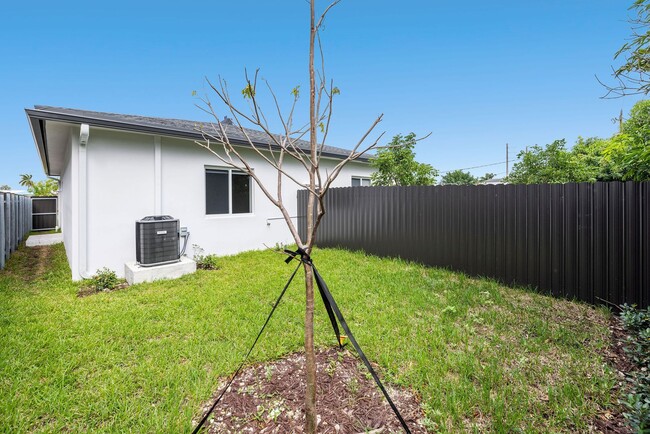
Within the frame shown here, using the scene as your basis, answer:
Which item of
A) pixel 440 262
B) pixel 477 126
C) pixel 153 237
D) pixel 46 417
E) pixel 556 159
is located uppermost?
pixel 477 126

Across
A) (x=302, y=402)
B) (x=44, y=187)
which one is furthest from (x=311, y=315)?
(x=44, y=187)

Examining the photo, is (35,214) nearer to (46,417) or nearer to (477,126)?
(46,417)

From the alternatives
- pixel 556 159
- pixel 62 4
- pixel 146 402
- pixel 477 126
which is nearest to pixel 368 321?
pixel 146 402

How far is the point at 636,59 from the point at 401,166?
Result: 17.8 ft

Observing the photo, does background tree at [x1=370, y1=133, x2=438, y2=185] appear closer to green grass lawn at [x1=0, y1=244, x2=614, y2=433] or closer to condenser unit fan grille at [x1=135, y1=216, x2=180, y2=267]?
green grass lawn at [x1=0, y1=244, x2=614, y2=433]

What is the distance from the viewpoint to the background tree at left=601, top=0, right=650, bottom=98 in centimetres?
291

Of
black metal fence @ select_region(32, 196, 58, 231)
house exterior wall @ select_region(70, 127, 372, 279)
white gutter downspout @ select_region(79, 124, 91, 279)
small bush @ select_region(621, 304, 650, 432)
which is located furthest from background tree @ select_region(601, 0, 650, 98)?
black metal fence @ select_region(32, 196, 58, 231)

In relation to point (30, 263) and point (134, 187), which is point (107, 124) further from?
point (30, 263)

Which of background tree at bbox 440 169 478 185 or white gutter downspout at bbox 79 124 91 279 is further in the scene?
background tree at bbox 440 169 478 185

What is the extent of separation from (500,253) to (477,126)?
1414 centimetres

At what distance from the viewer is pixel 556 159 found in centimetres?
1036

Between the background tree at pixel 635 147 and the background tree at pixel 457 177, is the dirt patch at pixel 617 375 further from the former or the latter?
the background tree at pixel 457 177

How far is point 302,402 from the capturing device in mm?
1799

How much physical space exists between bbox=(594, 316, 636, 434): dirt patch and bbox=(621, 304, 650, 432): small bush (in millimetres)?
51
